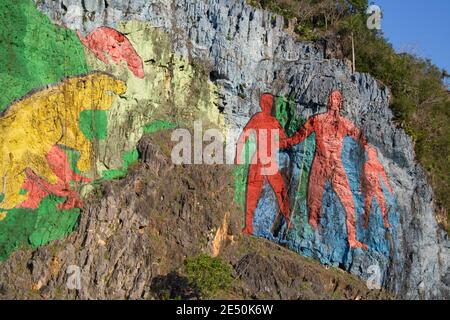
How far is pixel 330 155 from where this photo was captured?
84.6 ft

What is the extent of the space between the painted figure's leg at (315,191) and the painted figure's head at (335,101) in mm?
2063

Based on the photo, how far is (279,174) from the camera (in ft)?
85.7

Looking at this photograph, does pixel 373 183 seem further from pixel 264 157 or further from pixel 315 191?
pixel 264 157

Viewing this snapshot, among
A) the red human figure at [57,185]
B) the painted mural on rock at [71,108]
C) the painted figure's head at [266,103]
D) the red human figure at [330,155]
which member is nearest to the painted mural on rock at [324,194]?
the red human figure at [330,155]

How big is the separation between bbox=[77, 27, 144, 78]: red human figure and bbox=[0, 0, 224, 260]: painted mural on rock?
3 cm

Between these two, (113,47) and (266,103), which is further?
(266,103)

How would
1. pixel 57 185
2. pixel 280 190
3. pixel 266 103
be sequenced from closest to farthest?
1. pixel 57 185
2. pixel 280 190
3. pixel 266 103

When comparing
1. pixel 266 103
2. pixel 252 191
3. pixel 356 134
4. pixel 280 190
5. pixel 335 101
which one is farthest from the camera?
pixel 266 103

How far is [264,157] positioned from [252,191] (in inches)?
53.4

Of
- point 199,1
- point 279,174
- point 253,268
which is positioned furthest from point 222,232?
point 199,1

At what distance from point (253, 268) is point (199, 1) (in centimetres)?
1024

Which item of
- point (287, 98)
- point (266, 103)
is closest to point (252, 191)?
point (266, 103)

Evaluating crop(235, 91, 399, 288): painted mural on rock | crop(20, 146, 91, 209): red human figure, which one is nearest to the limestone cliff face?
crop(235, 91, 399, 288): painted mural on rock

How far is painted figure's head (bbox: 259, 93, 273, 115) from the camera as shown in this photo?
26453 millimetres
